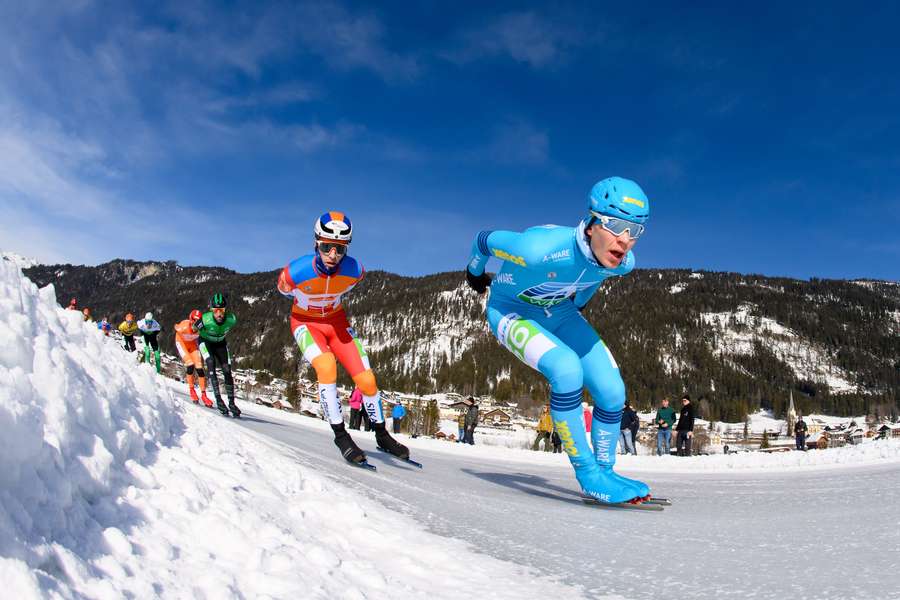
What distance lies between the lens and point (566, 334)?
4953mm

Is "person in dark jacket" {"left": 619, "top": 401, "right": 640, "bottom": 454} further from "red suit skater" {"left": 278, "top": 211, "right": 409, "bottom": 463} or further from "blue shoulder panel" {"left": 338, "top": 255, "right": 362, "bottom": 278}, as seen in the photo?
"blue shoulder panel" {"left": 338, "top": 255, "right": 362, "bottom": 278}

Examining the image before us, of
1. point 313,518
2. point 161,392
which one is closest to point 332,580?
point 313,518

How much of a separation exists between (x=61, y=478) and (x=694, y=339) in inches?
7838

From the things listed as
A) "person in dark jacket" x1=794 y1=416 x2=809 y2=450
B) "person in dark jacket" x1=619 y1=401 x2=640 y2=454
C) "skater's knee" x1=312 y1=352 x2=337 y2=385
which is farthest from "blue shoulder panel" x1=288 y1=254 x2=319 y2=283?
"person in dark jacket" x1=794 y1=416 x2=809 y2=450

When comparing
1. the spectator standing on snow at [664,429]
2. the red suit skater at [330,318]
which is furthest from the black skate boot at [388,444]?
the spectator standing on snow at [664,429]

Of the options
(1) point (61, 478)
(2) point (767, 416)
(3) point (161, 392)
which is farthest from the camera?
(2) point (767, 416)

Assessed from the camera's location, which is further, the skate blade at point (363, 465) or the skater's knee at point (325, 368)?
the skater's knee at point (325, 368)

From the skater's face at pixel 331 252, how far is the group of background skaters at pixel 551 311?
1cm

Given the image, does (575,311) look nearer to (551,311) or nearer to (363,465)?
(551,311)

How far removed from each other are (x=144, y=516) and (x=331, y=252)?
4.16 m

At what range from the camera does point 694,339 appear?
604 feet

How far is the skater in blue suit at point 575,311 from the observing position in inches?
170

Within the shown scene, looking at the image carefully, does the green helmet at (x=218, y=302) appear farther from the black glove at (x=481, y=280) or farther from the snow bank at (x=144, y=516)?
the snow bank at (x=144, y=516)

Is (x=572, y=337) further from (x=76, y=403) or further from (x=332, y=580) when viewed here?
(x=76, y=403)
